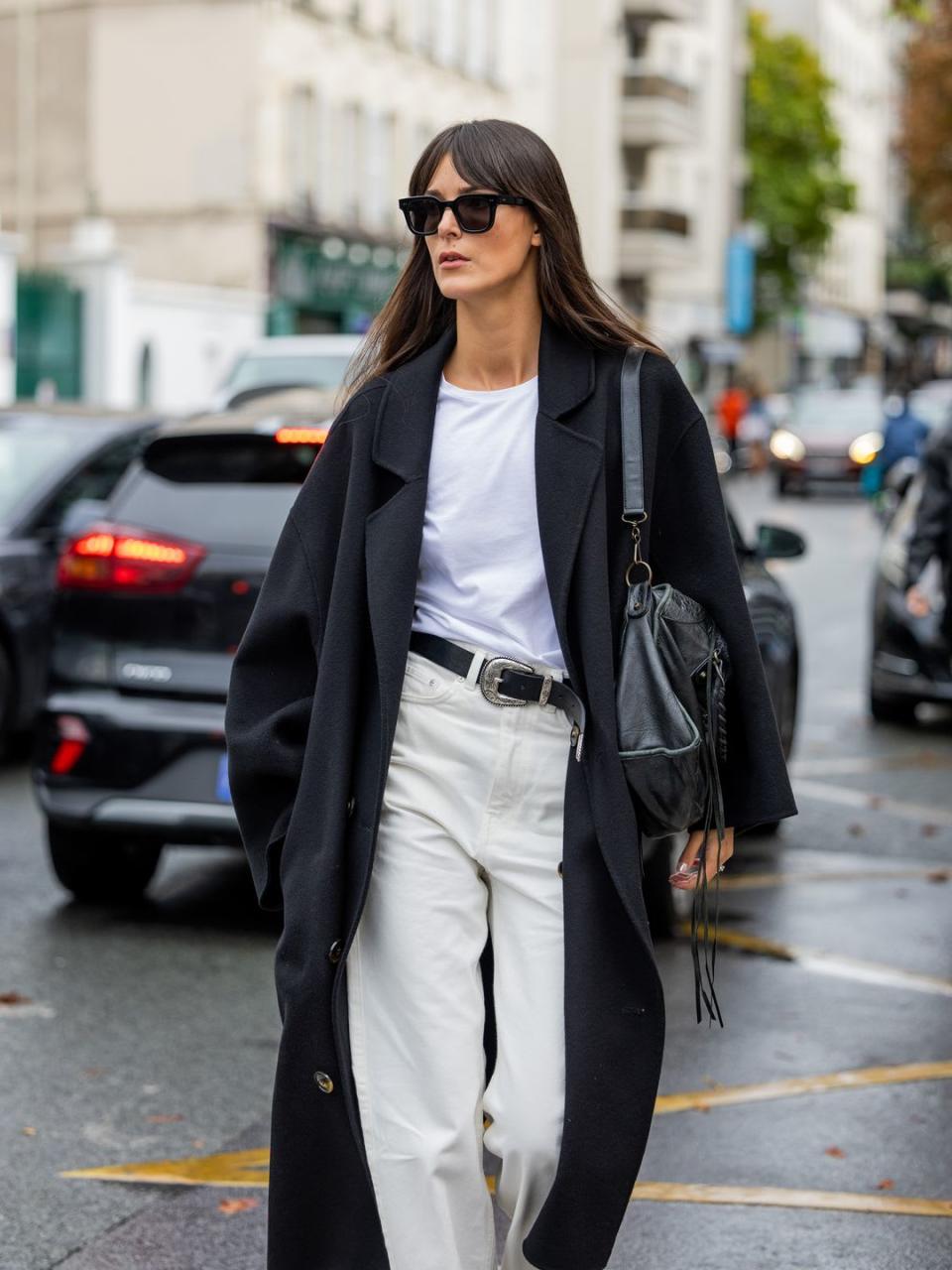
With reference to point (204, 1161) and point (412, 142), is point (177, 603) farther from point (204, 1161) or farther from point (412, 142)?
point (412, 142)

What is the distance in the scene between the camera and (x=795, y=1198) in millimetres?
4574

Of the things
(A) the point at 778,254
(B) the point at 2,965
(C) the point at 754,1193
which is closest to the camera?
(C) the point at 754,1193

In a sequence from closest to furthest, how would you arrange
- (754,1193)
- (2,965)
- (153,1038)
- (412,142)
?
(754,1193) < (153,1038) < (2,965) < (412,142)

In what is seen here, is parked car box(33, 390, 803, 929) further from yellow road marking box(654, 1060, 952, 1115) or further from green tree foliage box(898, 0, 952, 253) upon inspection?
green tree foliage box(898, 0, 952, 253)

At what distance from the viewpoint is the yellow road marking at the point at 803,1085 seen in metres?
5.26

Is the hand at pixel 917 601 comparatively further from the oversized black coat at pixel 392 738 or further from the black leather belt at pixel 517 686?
the black leather belt at pixel 517 686

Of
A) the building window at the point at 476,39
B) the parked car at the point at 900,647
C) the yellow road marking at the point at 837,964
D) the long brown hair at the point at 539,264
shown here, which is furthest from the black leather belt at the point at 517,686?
the building window at the point at 476,39

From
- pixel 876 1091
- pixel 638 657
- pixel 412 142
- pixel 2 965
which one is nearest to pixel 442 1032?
pixel 638 657

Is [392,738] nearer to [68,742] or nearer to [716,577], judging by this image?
[716,577]

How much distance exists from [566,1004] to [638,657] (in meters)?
0.50

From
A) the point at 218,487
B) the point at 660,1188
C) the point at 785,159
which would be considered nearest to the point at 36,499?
the point at 218,487

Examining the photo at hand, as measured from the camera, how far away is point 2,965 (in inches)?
259

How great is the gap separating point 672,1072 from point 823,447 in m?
32.4

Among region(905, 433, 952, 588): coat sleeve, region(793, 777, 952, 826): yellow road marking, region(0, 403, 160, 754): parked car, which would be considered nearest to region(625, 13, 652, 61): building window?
region(0, 403, 160, 754): parked car
